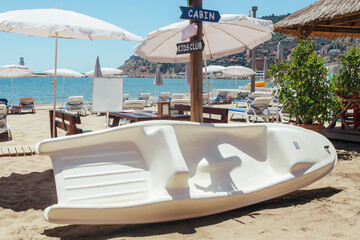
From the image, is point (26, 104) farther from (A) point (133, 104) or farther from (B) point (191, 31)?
(B) point (191, 31)

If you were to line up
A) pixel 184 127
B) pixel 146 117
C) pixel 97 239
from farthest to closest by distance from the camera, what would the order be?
1. pixel 146 117
2. pixel 184 127
3. pixel 97 239

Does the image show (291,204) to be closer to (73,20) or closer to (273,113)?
(73,20)

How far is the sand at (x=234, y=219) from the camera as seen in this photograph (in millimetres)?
2783

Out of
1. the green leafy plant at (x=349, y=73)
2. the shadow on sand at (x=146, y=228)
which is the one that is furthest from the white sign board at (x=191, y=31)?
the green leafy plant at (x=349, y=73)

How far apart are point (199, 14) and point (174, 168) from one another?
167 cm

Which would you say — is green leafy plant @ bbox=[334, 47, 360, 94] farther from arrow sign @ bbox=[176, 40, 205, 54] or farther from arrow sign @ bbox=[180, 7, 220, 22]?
arrow sign @ bbox=[176, 40, 205, 54]

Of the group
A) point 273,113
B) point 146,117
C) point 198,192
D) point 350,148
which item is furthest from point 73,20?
point 273,113

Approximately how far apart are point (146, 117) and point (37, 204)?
2.10 metres

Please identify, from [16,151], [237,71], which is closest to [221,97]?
[237,71]

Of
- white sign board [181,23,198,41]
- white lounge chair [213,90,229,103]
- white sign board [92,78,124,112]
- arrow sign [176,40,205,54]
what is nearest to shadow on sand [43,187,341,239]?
arrow sign [176,40,205,54]

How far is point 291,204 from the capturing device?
351 cm

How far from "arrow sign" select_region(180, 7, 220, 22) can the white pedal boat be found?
111cm

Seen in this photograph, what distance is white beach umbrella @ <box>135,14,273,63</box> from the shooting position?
5.62 meters

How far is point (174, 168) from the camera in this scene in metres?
2.92
